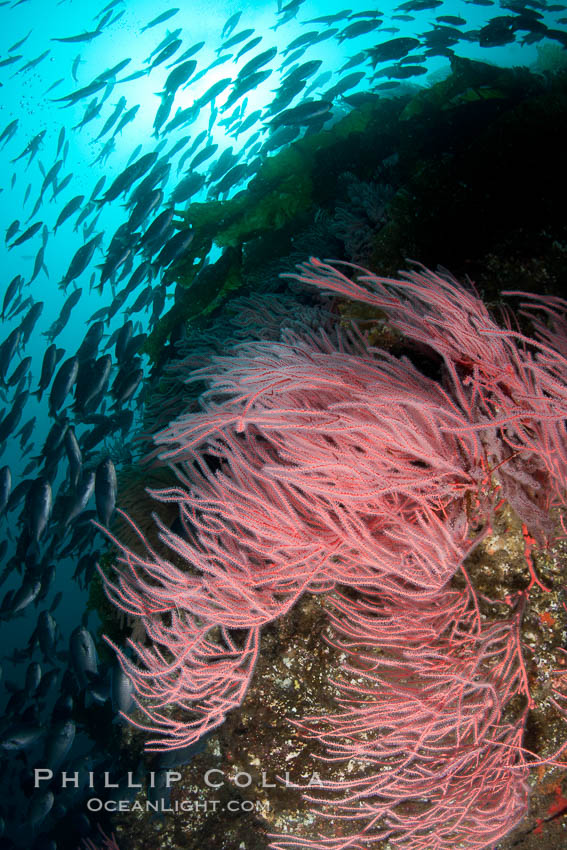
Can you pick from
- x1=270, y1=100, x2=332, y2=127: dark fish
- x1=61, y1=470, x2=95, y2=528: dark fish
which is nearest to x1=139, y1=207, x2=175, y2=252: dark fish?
x1=270, y1=100, x2=332, y2=127: dark fish

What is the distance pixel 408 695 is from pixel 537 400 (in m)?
1.44

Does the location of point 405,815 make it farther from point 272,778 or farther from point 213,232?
point 213,232

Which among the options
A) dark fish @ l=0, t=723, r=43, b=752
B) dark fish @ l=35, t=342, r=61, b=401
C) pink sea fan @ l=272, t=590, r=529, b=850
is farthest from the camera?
dark fish @ l=35, t=342, r=61, b=401

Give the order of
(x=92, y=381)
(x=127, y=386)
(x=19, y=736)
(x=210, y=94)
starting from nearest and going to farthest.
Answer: (x=92, y=381)
(x=127, y=386)
(x=19, y=736)
(x=210, y=94)

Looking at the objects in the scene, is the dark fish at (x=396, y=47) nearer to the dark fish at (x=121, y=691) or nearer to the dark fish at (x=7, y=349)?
the dark fish at (x=7, y=349)

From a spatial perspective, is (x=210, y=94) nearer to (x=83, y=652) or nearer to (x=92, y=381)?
(x=92, y=381)

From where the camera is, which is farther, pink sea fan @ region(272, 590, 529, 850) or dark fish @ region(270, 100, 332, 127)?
dark fish @ region(270, 100, 332, 127)

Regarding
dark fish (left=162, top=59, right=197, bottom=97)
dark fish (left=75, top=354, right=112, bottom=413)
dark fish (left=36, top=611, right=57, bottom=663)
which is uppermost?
dark fish (left=162, top=59, right=197, bottom=97)

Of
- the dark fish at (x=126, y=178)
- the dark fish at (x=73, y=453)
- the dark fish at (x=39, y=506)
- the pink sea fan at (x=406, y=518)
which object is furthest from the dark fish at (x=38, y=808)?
the dark fish at (x=126, y=178)

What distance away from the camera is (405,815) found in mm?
2428

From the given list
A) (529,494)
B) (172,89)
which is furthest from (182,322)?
(172,89)

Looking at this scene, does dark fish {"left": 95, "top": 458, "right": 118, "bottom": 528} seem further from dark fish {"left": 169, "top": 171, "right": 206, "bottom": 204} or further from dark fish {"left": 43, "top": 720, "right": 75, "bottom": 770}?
dark fish {"left": 169, "top": 171, "right": 206, "bottom": 204}

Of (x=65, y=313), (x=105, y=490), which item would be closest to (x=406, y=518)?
(x=105, y=490)

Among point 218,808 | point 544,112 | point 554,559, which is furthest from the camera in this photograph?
point 218,808
